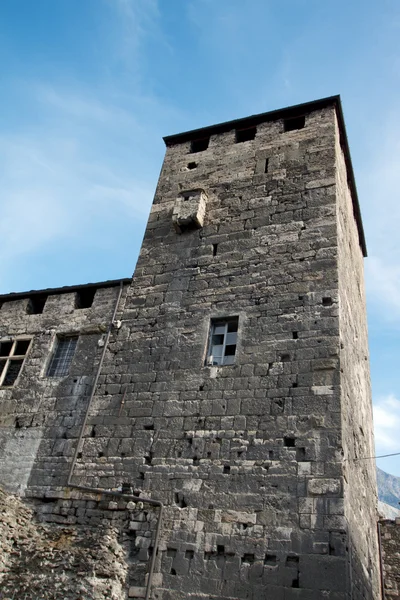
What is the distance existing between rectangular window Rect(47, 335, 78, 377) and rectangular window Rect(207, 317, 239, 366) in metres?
3.18

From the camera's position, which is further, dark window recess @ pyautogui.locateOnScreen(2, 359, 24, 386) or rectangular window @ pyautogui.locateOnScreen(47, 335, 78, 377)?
dark window recess @ pyautogui.locateOnScreen(2, 359, 24, 386)

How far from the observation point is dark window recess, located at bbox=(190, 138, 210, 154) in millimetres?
12555

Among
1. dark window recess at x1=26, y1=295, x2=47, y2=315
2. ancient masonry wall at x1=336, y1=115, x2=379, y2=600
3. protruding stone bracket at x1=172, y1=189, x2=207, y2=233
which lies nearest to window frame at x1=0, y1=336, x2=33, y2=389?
dark window recess at x1=26, y1=295, x2=47, y2=315

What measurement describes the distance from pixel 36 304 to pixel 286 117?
7314 mm

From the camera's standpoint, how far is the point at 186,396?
831cm

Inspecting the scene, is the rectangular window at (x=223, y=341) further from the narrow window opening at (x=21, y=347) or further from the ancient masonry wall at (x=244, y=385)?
the narrow window opening at (x=21, y=347)

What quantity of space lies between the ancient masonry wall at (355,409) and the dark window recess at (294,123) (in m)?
0.92

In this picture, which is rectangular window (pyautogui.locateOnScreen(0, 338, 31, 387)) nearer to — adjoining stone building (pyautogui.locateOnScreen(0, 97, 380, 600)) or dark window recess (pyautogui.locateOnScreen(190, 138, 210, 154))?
adjoining stone building (pyautogui.locateOnScreen(0, 97, 380, 600))

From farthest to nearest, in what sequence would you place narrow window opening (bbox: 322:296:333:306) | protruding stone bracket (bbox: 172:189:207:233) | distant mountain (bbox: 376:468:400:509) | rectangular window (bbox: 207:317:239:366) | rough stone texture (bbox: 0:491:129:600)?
distant mountain (bbox: 376:468:400:509), protruding stone bracket (bbox: 172:189:207:233), rectangular window (bbox: 207:317:239:366), narrow window opening (bbox: 322:296:333:306), rough stone texture (bbox: 0:491:129:600)

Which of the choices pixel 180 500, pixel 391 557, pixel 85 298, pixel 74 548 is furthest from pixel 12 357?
pixel 391 557

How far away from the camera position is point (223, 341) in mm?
8805

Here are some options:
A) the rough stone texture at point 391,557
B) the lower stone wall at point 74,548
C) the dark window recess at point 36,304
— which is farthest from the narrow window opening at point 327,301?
the dark window recess at point 36,304

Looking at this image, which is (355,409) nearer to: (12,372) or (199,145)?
(12,372)

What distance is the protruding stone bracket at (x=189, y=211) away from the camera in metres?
10.5
